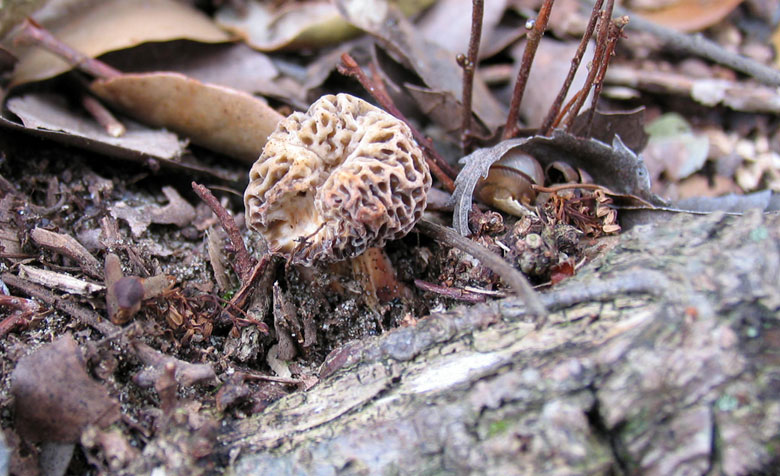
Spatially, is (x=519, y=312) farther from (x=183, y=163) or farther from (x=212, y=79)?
(x=212, y=79)

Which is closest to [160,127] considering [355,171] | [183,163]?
[183,163]

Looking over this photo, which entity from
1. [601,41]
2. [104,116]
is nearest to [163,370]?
[104,116]

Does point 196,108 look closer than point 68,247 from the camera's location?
No

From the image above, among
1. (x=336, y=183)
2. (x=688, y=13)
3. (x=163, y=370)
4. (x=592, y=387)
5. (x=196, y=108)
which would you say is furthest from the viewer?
Answer: (x=688, y=13)

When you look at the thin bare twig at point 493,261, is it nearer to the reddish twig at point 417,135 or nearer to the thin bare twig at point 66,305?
the reddish twig at point 417,135

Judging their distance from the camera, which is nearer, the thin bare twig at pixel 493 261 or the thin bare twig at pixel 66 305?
the thin bare twig at pixel 493 261

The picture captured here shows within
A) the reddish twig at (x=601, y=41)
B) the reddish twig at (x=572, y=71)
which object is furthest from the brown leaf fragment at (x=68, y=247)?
the reddish twig at (x=601, y=41)

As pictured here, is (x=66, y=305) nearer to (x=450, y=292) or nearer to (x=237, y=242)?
(x=237, y=242)

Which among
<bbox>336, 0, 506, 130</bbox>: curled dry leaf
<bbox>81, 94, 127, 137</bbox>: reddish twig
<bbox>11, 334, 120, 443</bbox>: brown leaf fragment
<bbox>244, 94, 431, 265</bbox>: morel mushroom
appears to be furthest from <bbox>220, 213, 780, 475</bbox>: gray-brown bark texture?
<bbox>81, 94, 127, 137</bbox>: reddish twig
